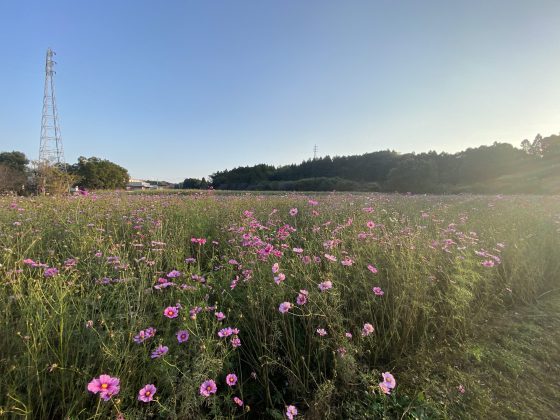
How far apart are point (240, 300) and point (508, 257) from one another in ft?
10.7

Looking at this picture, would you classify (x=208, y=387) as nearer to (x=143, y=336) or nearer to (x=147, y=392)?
(x=147, y=392)

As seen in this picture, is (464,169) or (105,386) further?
(464,169)

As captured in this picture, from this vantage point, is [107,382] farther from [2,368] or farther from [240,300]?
[240,300]

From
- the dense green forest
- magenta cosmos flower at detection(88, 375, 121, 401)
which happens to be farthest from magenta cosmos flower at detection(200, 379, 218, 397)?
the dense green forest

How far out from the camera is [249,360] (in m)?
1.95

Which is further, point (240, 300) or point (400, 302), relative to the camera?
point (240, 300)

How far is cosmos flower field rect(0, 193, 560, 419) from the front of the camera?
134cm

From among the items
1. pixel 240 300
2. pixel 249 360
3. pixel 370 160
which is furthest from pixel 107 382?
pixel 370 160

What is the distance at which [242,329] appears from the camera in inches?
81.0

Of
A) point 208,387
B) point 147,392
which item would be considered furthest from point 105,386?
point 208,387

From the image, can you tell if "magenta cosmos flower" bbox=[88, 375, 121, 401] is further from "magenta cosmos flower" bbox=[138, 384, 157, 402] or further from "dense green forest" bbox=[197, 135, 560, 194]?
"dense green forest" bbox=[197, 135, 560, 194]

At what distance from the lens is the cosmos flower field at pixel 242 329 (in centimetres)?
134

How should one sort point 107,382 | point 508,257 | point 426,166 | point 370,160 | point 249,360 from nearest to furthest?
point 107,382 < point 249,360 < point 508,257 < point 426,166 < point 370,160

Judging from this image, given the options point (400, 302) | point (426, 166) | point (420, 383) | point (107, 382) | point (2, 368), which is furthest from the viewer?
point (426, 166)
